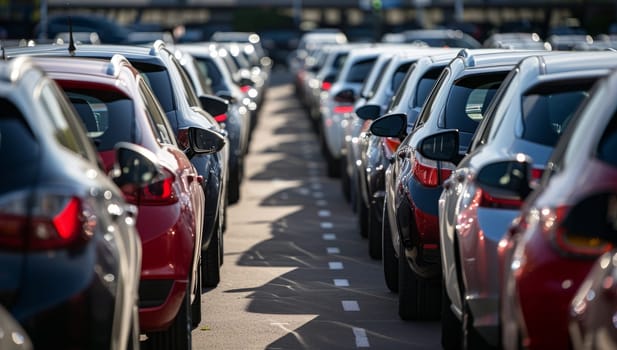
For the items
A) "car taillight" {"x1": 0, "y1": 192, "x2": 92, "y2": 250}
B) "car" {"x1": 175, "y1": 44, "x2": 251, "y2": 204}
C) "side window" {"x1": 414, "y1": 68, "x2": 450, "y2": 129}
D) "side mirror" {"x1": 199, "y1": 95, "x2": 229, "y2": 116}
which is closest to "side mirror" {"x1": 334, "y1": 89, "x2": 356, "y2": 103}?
"car" {"x1": 175, "y1": 44, "x2": 251, "y2": 204}

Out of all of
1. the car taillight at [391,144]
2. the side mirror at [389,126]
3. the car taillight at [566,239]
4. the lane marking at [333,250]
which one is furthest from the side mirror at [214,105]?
the car taillight at [566,239]

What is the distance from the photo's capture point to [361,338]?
10492mm

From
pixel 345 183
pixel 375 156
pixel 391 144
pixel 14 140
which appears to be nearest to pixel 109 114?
pixel 14 140

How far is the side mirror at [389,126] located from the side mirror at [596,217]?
6537mm

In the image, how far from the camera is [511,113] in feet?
27.3

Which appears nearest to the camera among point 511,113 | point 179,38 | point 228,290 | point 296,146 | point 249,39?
point 511,113

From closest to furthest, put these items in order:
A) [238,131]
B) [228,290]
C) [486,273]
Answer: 1. [486,273]
2. [228,290]
3. [238,131]

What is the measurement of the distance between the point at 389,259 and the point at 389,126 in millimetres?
1009

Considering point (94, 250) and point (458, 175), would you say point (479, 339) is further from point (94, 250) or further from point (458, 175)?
point (94, 250)

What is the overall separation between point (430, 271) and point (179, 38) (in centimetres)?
4830

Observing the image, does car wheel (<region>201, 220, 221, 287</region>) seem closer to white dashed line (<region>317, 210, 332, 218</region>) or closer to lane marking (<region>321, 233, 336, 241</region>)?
lane marking (<region>321, 233, 336, 241</region>)

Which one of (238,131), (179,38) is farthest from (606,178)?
(179,38)

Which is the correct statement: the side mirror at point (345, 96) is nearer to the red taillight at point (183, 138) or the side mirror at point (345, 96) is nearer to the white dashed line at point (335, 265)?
the white dashed line at point (335, 265)

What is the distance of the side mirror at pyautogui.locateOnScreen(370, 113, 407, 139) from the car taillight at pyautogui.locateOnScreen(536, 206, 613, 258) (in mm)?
6185
